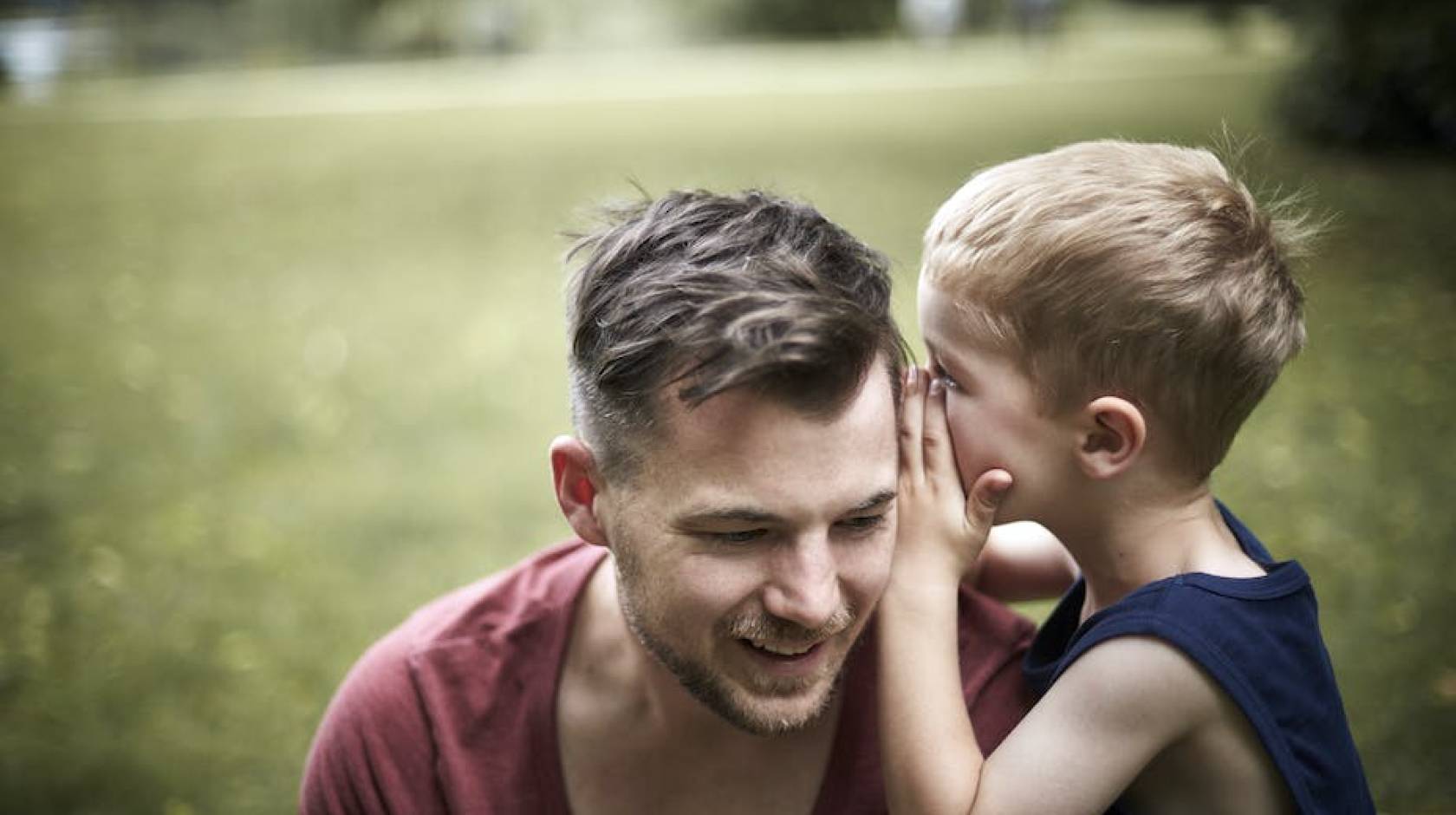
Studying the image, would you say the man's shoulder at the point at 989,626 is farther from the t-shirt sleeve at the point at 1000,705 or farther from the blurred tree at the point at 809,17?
the blurred tree at the point at 809,17

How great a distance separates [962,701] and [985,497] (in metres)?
0.36

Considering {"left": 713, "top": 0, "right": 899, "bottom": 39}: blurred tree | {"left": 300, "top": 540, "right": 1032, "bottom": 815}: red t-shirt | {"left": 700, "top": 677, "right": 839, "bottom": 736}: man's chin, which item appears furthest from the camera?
{"left": 713, "top": 0, "right": 899, "bottom": 39}: blurred tree

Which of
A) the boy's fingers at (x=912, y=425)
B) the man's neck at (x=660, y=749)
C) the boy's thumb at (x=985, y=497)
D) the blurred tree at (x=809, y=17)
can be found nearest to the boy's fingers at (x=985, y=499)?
the boy's thumb at (x=985, y=497)

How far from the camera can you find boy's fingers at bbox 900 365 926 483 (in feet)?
8.29

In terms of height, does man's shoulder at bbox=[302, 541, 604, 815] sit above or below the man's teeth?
below

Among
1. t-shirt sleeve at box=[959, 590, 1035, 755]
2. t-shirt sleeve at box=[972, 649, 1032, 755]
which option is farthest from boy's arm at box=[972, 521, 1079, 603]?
t-shirt sleeve at box=[972, 649, 1032, 755]

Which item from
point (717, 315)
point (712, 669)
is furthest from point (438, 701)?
point (717, 315)

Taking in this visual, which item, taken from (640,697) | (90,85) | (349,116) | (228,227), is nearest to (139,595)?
(640,697)

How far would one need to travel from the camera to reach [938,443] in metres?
2.53

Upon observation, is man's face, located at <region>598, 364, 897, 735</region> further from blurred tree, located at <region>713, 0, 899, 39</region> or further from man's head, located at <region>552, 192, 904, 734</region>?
blurred tree, located at <region>713, 0, 899, 39</region>

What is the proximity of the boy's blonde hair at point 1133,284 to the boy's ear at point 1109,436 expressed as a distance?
4 centimetres

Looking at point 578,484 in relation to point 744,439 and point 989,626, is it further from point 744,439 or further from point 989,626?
point 989,626

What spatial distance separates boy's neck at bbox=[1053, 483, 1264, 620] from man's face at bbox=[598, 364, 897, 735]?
16.5 inches

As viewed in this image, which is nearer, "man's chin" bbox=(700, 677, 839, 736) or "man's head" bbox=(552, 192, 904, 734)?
"man's head" bbox=(552, 192, 904, 734)
